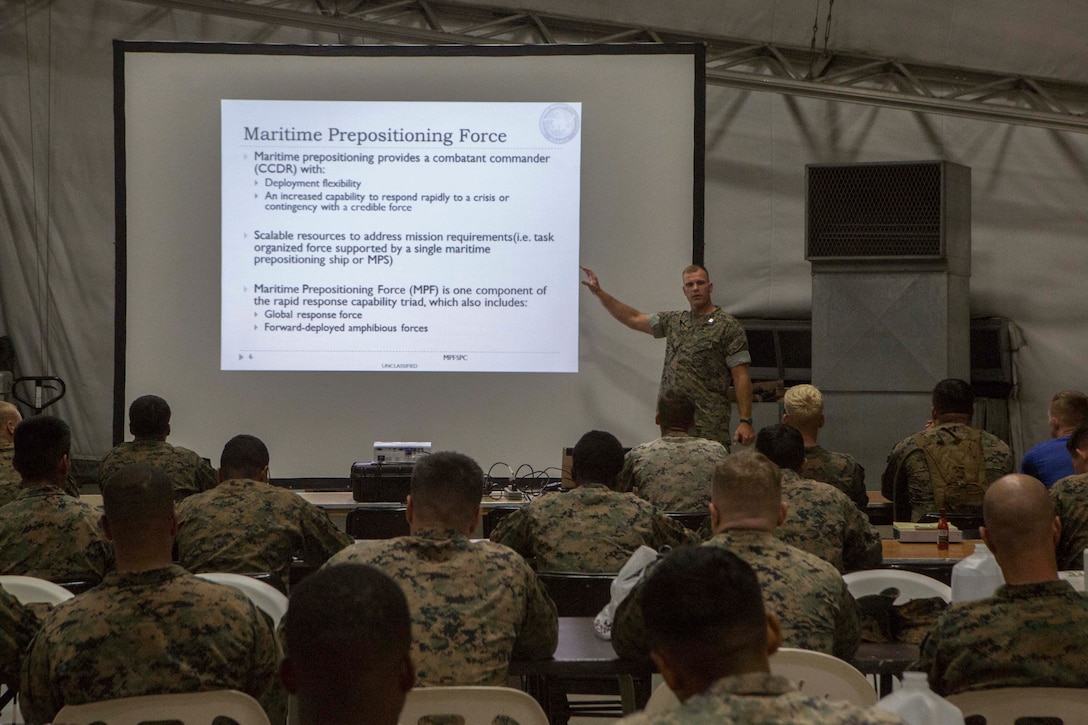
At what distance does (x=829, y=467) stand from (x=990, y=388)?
14.6 feet

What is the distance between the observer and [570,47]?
648 centimetres

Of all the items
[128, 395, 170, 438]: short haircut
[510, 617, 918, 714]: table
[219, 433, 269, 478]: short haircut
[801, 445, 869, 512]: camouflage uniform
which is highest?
[128, 395, 170, 438]: short haircut

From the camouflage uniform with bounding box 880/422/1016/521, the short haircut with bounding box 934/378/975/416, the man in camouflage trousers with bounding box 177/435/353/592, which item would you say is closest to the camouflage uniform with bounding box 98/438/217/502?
the man in camouflage trousers with bounding box 177/435/353/592

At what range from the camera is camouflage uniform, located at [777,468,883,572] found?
354 centimetres

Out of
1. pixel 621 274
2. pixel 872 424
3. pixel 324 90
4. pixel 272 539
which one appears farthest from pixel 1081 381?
pixel 272 539

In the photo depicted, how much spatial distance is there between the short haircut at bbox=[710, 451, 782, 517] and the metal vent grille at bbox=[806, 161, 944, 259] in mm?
5586

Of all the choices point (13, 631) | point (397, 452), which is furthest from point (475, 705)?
point (397, 452)

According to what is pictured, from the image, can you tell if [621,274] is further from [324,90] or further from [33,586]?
[33,586]

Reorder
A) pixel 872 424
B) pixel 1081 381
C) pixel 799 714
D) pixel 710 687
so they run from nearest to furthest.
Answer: pixel 799 714 < pixel 710 687 < pixel 872 424 < pixel 1081 381

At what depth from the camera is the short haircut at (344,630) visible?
57.8 inches

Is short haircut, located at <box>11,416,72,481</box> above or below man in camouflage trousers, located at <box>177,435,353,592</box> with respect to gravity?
above

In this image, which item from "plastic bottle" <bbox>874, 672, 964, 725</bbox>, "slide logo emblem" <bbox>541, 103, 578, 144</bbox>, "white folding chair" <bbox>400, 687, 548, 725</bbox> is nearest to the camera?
"plastic bottle" <bbox>874, 672, 964, 725</bbox>

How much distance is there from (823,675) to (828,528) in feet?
4.45

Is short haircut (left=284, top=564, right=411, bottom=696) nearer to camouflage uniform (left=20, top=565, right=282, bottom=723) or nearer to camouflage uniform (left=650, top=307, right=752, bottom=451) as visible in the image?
camouflage uniform (left=20, top=565, right=282, bottom=723)
